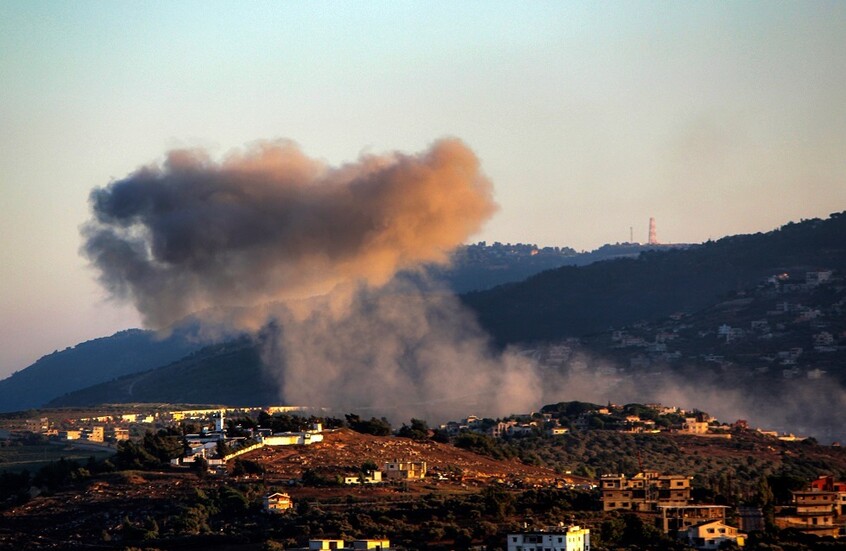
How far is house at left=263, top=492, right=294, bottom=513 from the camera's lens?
3211 inches

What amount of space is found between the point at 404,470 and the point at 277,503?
12.6 m

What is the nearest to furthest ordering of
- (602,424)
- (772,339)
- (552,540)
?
1. (552,540)
2. (602,424)
3. (772,339)

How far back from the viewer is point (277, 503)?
270ft

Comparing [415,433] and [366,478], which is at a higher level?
[415,433]

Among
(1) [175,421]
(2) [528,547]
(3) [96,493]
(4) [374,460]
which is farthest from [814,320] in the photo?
(2) [528,547]

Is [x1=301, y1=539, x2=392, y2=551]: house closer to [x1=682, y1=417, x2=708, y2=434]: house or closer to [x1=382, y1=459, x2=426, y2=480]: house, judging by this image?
[x1=382, y1=459, x2=426, y2=480]: house

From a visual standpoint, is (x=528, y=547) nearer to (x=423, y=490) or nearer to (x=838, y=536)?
(x=838, y=536)

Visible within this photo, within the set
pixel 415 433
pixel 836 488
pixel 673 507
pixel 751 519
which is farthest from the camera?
pixel 415 433

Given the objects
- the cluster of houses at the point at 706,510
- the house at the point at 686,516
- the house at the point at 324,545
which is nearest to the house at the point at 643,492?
the cluster of houses at the point at 706,510

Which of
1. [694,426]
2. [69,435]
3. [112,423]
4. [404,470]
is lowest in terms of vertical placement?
[404,470]

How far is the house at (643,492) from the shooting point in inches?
3159

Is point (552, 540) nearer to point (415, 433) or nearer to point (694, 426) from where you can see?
point (415, 433)

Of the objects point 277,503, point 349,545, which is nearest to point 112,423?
point 277,503

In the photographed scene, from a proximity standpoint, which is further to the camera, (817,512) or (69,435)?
(69,435)
